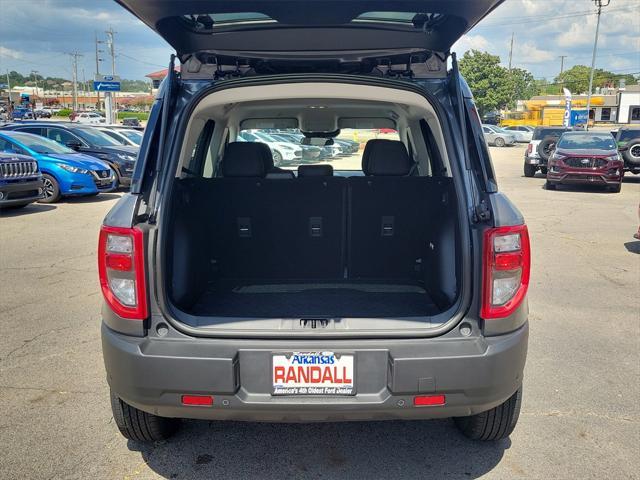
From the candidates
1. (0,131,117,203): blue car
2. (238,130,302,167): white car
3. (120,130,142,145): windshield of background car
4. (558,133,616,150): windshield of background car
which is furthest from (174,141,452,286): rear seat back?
(120,130,142,145): windshield of background car

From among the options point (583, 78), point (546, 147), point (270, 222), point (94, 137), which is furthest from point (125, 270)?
point (583, 78)

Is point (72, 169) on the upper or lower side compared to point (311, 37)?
lower

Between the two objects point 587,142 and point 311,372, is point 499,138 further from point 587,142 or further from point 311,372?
point 311,372

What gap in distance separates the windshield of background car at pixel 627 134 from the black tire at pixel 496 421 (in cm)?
1909

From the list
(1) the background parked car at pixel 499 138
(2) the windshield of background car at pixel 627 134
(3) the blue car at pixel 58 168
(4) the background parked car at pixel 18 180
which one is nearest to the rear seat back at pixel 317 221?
(4) the background parked car at pixel 18 180

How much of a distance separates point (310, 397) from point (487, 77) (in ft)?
210

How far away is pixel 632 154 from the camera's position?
17344 mm

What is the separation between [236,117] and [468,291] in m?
2.67

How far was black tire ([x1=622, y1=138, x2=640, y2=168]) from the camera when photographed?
17.2 meters

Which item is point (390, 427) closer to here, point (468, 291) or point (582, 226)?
point (468, 291)

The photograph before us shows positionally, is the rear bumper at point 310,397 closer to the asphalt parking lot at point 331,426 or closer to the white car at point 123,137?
the asphalt parking lot at point 331,426

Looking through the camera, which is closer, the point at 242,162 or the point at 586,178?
the point at 242,162

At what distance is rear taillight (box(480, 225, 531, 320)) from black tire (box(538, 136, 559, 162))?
1796 centimetres

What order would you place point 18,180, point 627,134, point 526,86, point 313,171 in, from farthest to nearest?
1. point 526,86
2. point 627,134
3. point 18,180
4. point 313,171
